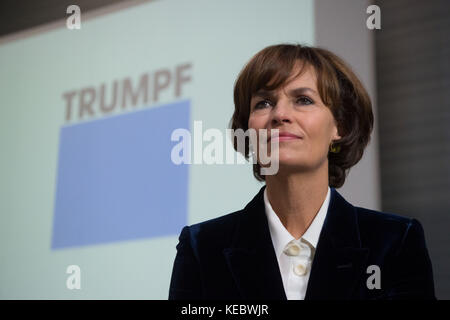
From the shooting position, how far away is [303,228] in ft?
4.44

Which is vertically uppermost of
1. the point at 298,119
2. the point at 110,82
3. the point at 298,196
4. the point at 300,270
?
the point at 110,82

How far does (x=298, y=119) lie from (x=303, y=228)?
23 centimetres

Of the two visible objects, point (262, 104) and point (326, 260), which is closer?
point (326, 260)

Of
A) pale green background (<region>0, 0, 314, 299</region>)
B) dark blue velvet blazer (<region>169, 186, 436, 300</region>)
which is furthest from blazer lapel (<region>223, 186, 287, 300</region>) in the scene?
pale green background (<region>0, 0, 314, 299</region>)

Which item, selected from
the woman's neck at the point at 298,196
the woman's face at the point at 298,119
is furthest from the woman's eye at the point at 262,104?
the woman's neck at the point at 298,196

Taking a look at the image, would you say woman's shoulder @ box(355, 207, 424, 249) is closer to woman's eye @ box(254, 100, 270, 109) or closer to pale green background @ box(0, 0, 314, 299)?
woman's eye @ box(254, 100, 270, 109)

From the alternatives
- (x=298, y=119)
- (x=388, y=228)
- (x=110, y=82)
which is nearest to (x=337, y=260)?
(x=388, y=228)

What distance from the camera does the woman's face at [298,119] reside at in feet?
4.31

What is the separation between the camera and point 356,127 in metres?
1.44

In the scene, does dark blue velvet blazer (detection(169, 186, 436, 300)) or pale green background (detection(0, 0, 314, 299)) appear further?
pale green background (detection(0, 0, 314, 299))

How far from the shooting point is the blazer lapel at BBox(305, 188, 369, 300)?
1248mm

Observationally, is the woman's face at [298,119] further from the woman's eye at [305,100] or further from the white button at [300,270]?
the white button at [300,270]

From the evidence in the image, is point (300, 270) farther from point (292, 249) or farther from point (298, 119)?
point (298, 119)

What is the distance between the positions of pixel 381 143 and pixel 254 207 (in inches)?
32.8
